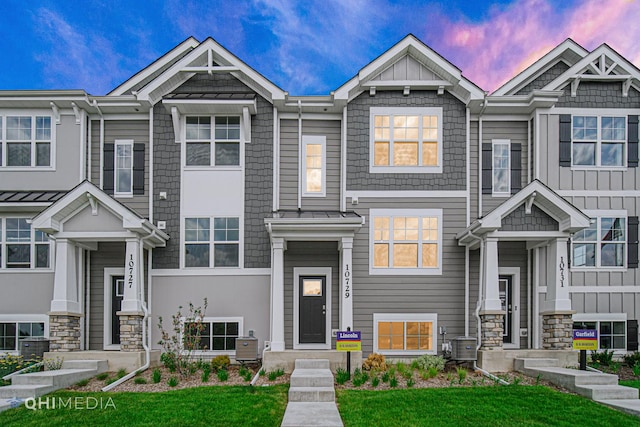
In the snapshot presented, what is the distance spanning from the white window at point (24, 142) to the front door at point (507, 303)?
12.9 metres

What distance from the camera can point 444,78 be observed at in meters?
13.4

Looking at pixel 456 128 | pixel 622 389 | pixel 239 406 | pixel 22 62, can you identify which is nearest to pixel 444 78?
pixel 456 128

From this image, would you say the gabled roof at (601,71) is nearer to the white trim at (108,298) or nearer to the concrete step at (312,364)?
the concrete step at (312,364)

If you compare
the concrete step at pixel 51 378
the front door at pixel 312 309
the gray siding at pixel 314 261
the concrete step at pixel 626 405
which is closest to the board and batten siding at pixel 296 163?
the gray siding at pixel 314 261

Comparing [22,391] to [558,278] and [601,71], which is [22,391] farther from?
[601,71]

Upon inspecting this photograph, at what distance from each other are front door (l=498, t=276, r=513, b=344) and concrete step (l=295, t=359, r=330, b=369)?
5.36 m

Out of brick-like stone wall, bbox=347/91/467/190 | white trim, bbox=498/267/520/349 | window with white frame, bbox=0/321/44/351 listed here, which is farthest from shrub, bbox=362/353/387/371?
window with white frame, bbox=0/321/44/351

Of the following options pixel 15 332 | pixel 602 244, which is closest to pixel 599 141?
pixel 602 244

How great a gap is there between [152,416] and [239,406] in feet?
4.55

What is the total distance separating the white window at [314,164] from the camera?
45.1ft

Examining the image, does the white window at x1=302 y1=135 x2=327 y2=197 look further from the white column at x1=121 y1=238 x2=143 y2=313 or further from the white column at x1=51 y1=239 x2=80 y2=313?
the white column at x1=51 y1=239 x2=80 y2=313

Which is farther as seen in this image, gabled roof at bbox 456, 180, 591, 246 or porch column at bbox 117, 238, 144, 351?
porch column at bbox 117, 238, 144, 351

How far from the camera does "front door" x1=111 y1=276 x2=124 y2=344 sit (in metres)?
13.4

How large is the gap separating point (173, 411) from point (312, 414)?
7.44 ft
